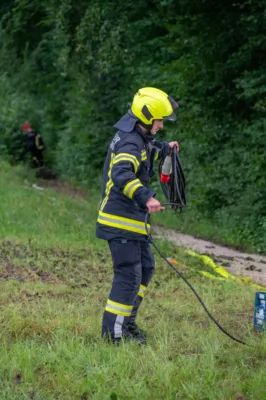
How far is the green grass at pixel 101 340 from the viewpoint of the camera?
4934 mm

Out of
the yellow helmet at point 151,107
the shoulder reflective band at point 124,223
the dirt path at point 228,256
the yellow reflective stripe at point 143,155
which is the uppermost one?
the yellow helmet at point 151,107

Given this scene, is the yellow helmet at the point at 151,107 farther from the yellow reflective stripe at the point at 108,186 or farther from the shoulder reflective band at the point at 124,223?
the shoulder reflective band at the point at 124,223

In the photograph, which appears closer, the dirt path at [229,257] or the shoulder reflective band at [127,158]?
the shoulder reflective band at [127,158]

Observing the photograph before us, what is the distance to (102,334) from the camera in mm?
6273

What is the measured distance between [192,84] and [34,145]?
11.2m

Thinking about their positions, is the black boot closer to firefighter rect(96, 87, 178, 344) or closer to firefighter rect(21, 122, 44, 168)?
firefighter rect(96, 87, 178, 344)

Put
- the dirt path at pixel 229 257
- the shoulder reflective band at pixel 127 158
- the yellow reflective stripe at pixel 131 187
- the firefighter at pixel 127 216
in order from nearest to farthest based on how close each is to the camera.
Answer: the yellow reflective stripe at pixel 131 187, the shoulder reflective band at pixel 127 158, the firefighter at pixel 127 216, the dirt path at pixel 229 257

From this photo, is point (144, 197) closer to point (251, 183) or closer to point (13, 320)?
point (13, 320)

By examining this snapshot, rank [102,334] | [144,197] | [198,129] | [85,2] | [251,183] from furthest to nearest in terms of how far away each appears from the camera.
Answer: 1. [85,2]
2. [198,129]
3. [251,183]
4. [102,334]
5. [144,197]

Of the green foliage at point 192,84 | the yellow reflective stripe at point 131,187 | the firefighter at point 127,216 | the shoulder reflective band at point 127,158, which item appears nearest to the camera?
the yellow reflective stripe at point 131,187

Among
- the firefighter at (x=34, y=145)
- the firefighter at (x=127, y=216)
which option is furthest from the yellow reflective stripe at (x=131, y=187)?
the firefighter at (x=34, y=145)

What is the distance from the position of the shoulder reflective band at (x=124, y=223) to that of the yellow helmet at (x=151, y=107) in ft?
2.45

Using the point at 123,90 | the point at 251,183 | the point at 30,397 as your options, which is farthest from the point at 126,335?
the point at 123,90

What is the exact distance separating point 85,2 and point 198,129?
425cm
